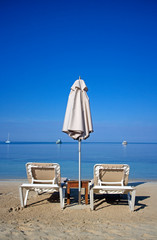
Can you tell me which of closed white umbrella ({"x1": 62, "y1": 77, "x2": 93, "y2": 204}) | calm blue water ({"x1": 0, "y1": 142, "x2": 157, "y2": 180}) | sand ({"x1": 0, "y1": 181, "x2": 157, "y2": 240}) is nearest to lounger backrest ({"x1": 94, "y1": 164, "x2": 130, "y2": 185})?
sand ({"x1": 0, "y1": 181, "x2": 157, "y2": 240})

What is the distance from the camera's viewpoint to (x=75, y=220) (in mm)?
3961

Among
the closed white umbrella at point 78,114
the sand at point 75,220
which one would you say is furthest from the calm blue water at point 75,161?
the closed white umbrella at point 78,114

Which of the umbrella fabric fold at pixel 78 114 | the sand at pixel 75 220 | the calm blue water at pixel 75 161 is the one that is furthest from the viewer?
the calm blue water at pixel 75 161

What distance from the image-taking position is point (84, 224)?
375cm

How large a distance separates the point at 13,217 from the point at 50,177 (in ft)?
4.00

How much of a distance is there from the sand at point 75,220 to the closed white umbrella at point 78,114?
1.54 meters

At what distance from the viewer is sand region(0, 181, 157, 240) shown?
10.8ft

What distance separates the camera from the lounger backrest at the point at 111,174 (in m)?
4.91

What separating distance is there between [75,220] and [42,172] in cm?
143

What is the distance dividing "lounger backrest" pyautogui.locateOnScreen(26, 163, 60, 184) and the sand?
21.1 inches

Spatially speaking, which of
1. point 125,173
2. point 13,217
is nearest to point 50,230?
point 13,217

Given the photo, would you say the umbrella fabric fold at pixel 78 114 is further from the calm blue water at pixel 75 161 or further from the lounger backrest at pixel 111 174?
the calm blue water at pixel 75 161

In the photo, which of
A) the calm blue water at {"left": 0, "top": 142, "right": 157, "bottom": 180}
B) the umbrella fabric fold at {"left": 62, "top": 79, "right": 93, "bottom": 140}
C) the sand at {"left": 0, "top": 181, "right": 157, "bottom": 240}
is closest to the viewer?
the sand at {"left": 0, "top": 181, "right": 157, "bottom": 240}

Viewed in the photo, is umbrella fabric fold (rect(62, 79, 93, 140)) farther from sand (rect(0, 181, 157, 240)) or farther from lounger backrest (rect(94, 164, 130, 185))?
sand (rect(0, 181, 157, 240))
